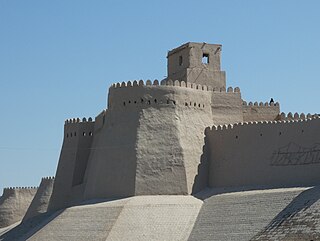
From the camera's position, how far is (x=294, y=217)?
27969mm

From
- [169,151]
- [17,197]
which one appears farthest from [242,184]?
[17,197]

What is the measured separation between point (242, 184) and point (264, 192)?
2.69 meters

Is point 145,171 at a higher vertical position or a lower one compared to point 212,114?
lower

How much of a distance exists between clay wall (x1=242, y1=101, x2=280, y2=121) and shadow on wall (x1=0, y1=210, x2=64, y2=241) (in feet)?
35.7

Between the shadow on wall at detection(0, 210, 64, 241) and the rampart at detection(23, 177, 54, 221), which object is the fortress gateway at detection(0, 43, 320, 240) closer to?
the shadow on wall at detection(0, 210, 64, 241)

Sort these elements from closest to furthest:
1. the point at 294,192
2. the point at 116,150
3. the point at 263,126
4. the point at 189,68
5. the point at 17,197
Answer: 1. the point at 294,192
2. the point at 263,126
3. the point at 116,150
4. the point at 189,68
5. the point at 17,197

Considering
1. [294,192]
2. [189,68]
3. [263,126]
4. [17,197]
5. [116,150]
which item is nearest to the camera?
[294,192]

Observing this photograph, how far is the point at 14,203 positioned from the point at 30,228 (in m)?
13.8

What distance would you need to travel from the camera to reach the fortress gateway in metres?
30.8

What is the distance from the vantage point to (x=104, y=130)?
3756 cm

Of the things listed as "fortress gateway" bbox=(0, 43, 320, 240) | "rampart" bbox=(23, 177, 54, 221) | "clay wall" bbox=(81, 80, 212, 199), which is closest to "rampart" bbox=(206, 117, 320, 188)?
"fortress gateway" bbox=(0, 43, 320, 240)

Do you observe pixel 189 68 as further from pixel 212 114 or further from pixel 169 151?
pixel 169 151

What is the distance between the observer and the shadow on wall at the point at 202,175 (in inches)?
1400

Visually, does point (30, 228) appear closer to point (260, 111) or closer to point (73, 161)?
point (73, 161)
